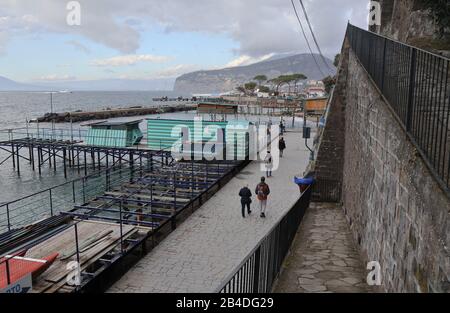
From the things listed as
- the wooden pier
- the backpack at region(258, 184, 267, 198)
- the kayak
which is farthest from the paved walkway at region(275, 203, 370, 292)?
the wooden pier

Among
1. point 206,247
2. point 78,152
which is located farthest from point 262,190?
point 78,152

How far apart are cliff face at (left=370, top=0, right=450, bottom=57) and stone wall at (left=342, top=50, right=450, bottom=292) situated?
140 inches

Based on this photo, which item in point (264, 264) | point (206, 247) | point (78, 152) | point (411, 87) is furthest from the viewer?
point (78, 152)

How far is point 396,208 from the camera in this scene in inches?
193

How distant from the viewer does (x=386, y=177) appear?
5676 mm

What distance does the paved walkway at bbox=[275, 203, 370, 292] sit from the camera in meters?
6.51

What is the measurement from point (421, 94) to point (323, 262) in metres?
3.91

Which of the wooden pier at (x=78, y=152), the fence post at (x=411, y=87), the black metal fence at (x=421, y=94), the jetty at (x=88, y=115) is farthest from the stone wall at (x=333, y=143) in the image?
the jetty at (x=88, y=115)

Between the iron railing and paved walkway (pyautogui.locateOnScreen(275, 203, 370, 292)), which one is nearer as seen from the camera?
paved walkway (pyautogui.locateOnScreen(275, 203, 370, 292))

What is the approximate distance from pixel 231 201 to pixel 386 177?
40.1ft

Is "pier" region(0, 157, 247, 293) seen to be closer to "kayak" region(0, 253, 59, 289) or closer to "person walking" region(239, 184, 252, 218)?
"kayak" region(0, 253, 59, 289)

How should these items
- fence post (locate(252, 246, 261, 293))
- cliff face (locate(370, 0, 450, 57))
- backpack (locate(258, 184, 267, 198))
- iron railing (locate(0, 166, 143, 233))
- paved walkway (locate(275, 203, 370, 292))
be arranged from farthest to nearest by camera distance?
iron railing (locate(0, 166, 143, 233))
backpack (locate(258, 184, 267, 198))
cliff face (locate(370, 0, 450, 57))
paved walkway (locate(275, 203, 370, 292))
fence post (locate(252, 246, 261, 293))

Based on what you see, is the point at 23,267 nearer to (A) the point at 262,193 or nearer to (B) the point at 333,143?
(A) the point at 262,193

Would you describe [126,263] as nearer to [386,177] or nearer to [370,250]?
[370,250]
